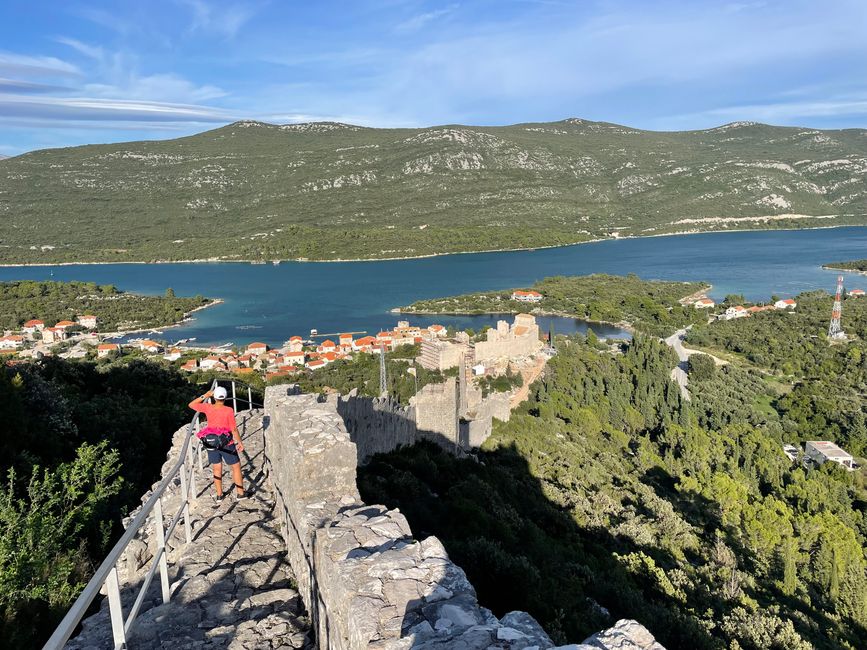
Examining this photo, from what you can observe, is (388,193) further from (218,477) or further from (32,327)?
(218,477)

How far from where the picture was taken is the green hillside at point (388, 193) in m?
102

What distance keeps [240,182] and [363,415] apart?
5041 inches

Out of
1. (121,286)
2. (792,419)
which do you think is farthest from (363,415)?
(121,286)

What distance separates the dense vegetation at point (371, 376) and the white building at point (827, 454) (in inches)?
488

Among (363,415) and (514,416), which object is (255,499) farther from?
(514,416)

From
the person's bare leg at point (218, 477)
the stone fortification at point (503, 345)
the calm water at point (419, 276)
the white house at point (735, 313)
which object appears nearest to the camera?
the person's bare leg at point (218, 477)

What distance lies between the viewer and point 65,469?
500 centimetres

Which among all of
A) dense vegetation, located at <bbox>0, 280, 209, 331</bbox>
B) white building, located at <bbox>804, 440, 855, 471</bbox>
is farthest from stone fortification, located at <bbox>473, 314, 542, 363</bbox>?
dense vegetation, located at <bbox>0, 280, 209, 331</bbox>

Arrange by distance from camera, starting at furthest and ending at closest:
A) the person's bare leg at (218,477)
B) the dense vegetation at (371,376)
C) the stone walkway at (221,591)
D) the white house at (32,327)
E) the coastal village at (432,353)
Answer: the white house at (32,327) < the dense vegetation at (371,376) < the coastal village at (432,353) < the person's bare leg at (218,477) < the stone walkway at (221,591)

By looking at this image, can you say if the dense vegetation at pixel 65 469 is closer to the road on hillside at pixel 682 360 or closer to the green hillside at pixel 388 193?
the road on hillside at pixel 682 360

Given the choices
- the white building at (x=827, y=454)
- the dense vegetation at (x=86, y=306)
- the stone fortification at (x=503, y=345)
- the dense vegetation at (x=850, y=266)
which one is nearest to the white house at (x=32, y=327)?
the dense vegetation at (x=86, y=306)

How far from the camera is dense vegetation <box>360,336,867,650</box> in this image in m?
5.95

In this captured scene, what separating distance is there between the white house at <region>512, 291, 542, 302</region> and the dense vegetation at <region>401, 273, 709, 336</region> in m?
0.67

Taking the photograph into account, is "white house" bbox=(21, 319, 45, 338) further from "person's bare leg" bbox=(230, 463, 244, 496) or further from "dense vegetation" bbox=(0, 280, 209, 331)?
"person's bare leg" bbox=(230, 463, 244, 496)
